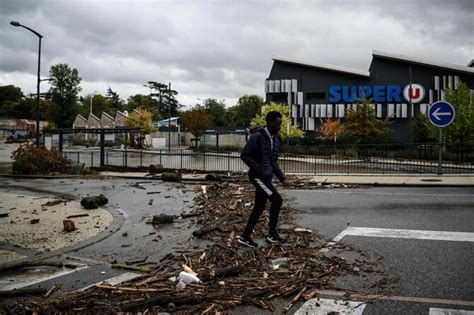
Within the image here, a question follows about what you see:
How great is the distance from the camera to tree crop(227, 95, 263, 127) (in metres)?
89.1

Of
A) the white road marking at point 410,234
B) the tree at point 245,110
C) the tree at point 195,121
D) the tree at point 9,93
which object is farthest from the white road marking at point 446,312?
the tree at point 9,93

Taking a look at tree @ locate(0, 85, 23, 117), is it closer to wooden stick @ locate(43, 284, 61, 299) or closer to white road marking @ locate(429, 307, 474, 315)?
wooden stick @ locate(43, 284, 61, 299)

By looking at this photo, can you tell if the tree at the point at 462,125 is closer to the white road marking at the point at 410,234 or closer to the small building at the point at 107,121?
the white road marking at the point at 410,234

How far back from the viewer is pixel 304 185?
13711mm

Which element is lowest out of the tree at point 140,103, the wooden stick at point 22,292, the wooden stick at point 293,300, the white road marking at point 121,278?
the white road marking at point 121,278

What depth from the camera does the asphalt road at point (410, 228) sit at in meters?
3.99

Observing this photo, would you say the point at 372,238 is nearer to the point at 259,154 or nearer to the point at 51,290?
the point at 259,154

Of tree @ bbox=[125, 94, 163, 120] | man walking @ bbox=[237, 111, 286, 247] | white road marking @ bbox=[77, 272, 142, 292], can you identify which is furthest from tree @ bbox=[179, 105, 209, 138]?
tree @ bbox=[125, 94, 163, 120]

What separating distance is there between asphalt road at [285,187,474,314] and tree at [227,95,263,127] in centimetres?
7633

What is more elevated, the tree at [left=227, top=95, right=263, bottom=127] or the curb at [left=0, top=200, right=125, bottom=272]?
the tree at [left=227, top=95, right=263, bottom=127]

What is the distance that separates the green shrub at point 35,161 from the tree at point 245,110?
68.2 meters

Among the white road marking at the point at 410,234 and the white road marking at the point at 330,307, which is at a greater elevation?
the white road marking at the point at 410,234

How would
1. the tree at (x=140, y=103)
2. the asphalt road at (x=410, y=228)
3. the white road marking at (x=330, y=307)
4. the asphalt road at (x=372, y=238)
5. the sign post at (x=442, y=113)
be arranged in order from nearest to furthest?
the white road marking at (x=330, y=307)
the asphalt road at (x=410, y=228)
the asphalt road at (x=372, y=238)
the sign post at (x=442, y=113)
the tree at (x=140, y=103)

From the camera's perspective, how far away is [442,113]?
13867mm
